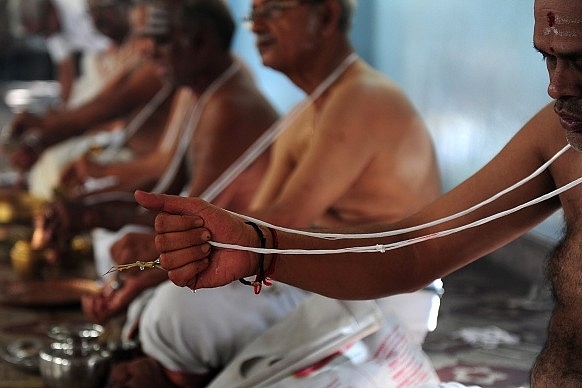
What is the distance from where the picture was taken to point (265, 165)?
11.0ft

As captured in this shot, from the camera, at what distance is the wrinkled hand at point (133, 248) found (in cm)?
292

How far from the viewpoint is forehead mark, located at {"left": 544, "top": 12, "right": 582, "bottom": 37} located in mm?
1499

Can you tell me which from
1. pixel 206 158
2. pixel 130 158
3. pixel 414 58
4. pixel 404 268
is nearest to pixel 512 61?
pixel 414 58

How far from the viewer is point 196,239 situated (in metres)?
1.62

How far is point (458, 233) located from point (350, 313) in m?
0.48

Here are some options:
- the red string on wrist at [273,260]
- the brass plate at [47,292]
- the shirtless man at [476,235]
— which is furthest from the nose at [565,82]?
the brass plate at [47,292]

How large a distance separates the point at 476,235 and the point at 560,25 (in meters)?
0.50

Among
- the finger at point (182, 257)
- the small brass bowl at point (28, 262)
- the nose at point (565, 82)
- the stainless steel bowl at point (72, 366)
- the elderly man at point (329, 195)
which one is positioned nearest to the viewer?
the nose at point (565, 82)

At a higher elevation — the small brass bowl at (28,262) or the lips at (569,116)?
the small brass bowl at (28,262)

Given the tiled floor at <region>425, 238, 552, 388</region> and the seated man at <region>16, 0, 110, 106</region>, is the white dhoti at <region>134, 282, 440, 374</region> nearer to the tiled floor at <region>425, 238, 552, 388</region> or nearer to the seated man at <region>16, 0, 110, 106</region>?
the tiled floor at <region>425, 238, 552, 388</region>

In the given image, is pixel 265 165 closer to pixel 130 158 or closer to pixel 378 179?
pixel 378 179

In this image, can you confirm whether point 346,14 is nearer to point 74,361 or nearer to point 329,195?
point 329,195

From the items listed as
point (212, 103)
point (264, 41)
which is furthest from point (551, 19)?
point (212, 103)

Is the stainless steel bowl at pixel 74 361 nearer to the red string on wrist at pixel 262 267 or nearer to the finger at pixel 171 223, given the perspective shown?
the red string on wrist at pixel 262 267
